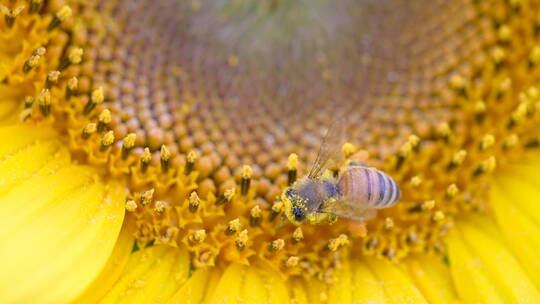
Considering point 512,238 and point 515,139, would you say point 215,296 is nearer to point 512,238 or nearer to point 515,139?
point 512,238

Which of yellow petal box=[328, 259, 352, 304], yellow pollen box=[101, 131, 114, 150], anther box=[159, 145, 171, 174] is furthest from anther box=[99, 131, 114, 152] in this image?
yellow petal box=[328, 259, 352, 304]

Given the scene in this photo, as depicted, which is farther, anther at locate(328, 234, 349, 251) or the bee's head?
anther at locate(328, 234, 349, 251)

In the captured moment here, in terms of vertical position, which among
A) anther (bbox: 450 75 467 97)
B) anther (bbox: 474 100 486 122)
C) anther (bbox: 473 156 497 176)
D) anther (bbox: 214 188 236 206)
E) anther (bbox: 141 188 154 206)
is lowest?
anther (bbox: 141 188 154 206)

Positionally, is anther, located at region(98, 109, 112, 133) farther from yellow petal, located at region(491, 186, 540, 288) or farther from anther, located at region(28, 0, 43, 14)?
yellow petal, located at region(491, 186, 540, 288)

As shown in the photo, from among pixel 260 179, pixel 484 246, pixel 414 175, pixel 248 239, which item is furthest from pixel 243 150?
pixel 484 246

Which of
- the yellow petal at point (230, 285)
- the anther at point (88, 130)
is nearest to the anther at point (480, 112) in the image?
the yellow petal at point (230, 285)

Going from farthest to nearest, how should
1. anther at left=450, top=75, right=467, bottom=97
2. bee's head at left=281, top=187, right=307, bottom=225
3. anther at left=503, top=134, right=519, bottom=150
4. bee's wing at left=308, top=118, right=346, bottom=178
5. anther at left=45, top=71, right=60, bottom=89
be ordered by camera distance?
1. anther at left=450, top=75, right=467, bottom=97
2. anther at left=503, top=134, right=519, bottom=150
3. anther at left=45, top=71, right=60, bottom=89
4. bee's wing at left=308, top=118, right=346, bottom=178
5. bee's head at left=281, top=187, right=307, bottom=225

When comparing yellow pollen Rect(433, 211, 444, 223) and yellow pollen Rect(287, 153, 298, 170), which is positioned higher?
yellow pollen Rect(287, 153, 298, 170)

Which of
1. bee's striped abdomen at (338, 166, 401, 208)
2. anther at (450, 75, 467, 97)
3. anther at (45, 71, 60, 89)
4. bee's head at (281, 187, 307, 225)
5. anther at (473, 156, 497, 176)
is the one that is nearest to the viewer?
bee's striped abdomen at (338, 166, 401, 208)
